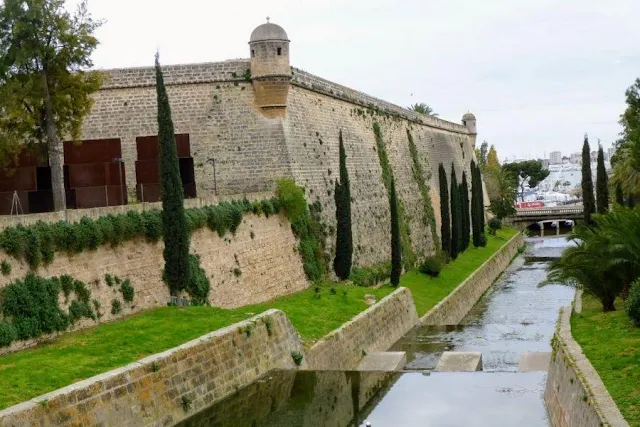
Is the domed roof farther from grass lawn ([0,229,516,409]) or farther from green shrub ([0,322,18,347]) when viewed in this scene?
green shrub ([0,322,18,347])

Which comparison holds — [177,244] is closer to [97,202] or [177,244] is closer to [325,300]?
[325,300]

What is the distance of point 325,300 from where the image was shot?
23.2 meters

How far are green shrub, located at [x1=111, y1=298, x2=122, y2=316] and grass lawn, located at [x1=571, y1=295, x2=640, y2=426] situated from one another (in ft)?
28.9

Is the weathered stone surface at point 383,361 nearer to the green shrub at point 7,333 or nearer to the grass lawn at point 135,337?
the grass lawn at point 135,337

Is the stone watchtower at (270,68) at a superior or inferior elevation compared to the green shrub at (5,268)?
superior

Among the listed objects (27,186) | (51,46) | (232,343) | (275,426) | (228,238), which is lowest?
(275,426)

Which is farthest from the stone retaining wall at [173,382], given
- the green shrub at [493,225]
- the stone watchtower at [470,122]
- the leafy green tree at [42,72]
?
the stone watchtower at [470,122]

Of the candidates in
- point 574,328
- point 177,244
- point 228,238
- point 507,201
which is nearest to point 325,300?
point 228,238

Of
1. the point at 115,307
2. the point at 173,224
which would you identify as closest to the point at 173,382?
the point at 115,307

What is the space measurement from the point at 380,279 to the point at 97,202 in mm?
10724

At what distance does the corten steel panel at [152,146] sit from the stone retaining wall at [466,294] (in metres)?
9.13

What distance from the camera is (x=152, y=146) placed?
28047 mm

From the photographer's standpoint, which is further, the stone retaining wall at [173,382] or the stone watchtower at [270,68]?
the stone watchtower at [270,68]

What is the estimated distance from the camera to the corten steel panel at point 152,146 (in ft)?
92.0
